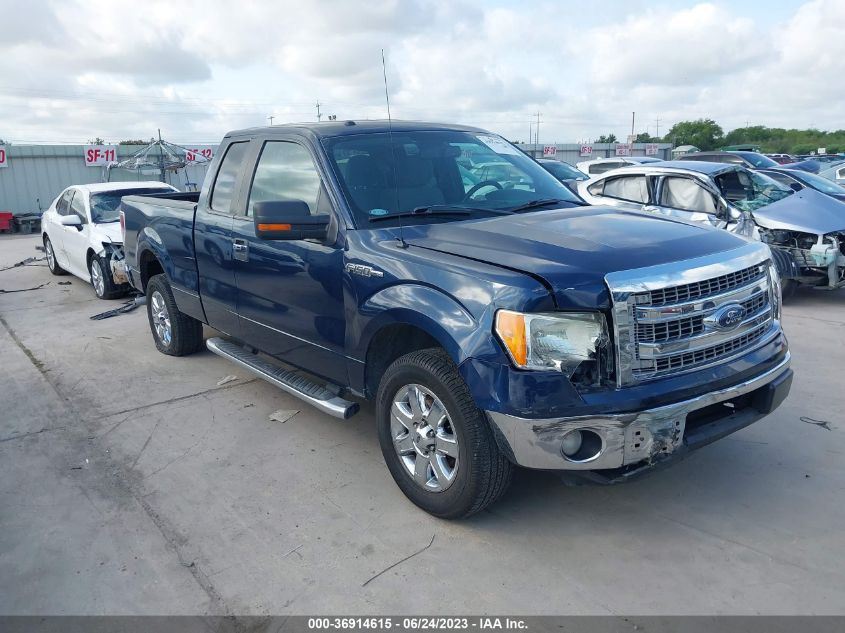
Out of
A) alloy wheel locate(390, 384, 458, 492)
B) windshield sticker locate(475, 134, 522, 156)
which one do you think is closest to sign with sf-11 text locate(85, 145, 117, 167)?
windshield sticker locate(475, 134, 522, 156)

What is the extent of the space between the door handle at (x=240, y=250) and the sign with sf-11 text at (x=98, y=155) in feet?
80.3

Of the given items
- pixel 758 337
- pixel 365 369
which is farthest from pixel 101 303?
pixel 758 337

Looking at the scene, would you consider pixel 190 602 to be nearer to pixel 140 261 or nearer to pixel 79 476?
pixel 79 476

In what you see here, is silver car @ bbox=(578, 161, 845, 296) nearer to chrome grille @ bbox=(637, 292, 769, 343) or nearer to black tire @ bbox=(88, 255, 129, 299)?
chrome grille @ bbox=(637, 292, 769, 343)

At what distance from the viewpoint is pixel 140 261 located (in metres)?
6.78

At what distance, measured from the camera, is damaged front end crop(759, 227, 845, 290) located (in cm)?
792

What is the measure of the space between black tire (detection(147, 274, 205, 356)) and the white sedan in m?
3.03

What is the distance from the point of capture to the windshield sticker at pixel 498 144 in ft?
16.3

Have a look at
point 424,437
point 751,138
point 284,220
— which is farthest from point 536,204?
point 751,138

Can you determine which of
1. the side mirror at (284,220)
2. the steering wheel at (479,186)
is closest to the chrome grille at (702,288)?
the steering wheel at (479,186)

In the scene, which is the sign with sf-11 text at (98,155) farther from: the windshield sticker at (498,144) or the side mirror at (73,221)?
the windshield sticker at (498,144)

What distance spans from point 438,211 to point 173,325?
3.56m

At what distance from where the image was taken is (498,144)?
5074mm

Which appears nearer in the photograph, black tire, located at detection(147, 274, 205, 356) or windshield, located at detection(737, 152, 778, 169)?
black tire, located at detection(147, 274, 205, 356)
